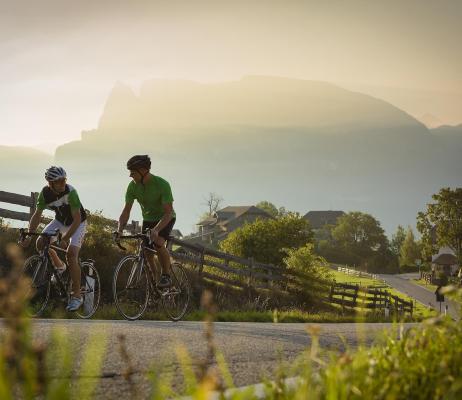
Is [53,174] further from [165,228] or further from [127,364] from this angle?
[127,364]

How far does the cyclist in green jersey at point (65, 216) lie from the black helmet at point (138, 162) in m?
0.89

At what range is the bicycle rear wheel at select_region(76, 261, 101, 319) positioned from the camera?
9.43 meters

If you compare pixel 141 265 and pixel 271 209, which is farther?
pixel 271 209

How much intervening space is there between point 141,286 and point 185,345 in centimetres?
351

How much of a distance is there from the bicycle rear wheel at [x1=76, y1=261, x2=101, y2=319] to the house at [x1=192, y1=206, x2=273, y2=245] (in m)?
110

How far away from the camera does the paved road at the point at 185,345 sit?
420 centimetres

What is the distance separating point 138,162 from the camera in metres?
8.41

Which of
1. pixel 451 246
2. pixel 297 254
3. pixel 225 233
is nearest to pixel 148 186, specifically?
pixel 297 254

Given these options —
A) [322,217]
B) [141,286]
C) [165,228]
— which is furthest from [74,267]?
[322,217]

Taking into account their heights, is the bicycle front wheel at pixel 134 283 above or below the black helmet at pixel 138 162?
below

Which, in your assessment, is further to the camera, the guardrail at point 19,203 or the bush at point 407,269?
the bush at point 407,269

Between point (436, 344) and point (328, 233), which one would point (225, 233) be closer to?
point (328, 233)

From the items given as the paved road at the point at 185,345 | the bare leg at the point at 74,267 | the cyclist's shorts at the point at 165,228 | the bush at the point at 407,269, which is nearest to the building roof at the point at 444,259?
the bush at the point at 407,269

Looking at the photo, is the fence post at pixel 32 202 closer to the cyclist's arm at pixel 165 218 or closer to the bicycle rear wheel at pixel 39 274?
the bicycle rear wheel at pixel 39 274
